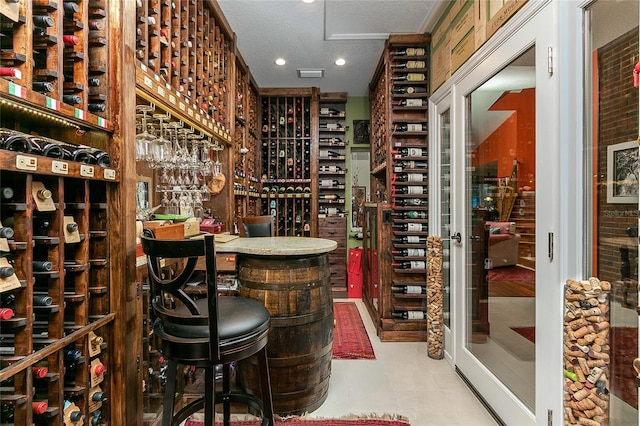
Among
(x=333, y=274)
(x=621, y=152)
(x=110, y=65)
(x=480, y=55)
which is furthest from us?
(x=333, y=274)

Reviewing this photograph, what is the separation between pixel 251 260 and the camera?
2027 mm

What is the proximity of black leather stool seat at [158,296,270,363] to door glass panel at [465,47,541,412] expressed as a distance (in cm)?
145

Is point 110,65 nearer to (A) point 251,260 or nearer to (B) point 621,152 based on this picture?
(A) point 251,260

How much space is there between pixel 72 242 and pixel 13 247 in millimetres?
232

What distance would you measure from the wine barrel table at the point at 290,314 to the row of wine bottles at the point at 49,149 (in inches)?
35.1

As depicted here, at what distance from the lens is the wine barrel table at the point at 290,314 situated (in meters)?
1.96

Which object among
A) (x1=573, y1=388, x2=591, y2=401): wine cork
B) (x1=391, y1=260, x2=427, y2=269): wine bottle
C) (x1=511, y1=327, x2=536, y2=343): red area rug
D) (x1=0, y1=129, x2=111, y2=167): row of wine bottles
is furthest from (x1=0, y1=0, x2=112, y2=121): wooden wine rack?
(x1=391, y1=260, x2=427, y2=269): wine bottle

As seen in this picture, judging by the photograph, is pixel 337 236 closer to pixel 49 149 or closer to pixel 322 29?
pixel 322 29

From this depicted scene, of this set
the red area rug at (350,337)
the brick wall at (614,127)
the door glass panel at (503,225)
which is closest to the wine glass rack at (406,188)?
the red area rug at (350,337)

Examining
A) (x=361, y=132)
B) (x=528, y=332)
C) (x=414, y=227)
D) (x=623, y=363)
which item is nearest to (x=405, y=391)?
(x=528, y=332)

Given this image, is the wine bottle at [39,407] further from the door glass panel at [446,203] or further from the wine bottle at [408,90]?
the wine bottle at [408,90]

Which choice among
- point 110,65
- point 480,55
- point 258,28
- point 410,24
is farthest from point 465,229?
point 258,28

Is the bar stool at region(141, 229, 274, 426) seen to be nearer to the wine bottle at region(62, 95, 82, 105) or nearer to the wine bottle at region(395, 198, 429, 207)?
the wine bottle at region(62, 95, 82, 105)

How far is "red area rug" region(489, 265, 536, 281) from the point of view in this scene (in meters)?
1.87
